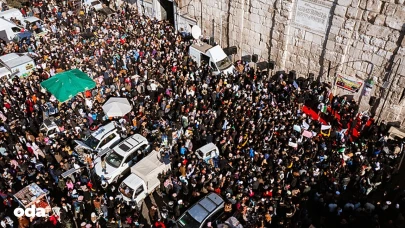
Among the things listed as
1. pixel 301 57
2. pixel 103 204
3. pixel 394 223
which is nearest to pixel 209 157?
pixel 103 204

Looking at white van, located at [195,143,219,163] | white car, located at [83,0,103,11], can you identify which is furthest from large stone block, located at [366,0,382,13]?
white car, located at [83,0,103,11]

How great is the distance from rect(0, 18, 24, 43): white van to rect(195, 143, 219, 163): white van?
18.2 metres

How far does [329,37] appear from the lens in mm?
17609

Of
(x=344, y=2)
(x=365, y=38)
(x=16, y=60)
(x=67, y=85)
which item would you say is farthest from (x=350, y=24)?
(x=16, y=60)

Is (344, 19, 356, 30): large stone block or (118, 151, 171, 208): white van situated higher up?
(344, 19, 356, 30): large stone block

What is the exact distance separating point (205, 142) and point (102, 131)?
4771mm

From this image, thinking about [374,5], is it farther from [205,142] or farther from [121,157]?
[121,157]

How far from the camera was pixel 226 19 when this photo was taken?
73.3ft

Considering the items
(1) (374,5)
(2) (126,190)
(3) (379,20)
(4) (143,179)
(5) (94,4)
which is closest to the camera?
(2) (126,190)

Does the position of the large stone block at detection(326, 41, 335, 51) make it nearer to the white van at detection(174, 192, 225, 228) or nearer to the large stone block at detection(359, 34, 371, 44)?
the large stone block at detection(359, 34, 371, 44)

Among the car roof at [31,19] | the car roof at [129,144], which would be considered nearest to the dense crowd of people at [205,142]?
the car roof at [129,144]

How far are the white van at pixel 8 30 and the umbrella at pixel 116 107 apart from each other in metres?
Answer: 12.6

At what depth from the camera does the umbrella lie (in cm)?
1731
